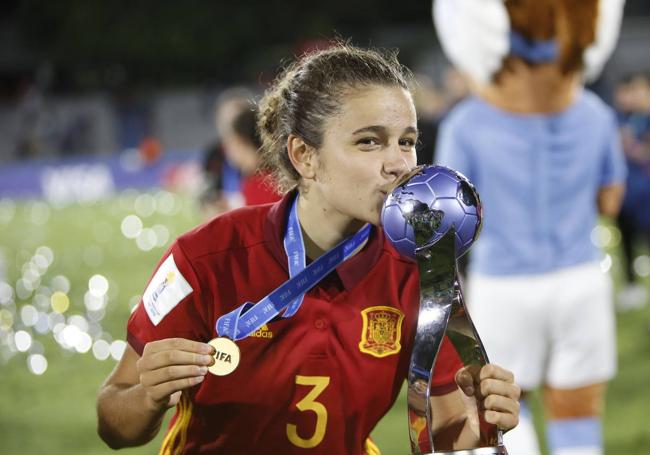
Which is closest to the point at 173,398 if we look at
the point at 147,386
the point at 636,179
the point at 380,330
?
the point at 147,386

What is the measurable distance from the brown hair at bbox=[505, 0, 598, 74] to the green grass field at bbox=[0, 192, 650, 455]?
7.21 ft

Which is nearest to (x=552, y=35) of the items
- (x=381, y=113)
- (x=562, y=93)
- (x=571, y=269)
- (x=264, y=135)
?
(x=562, y=93)

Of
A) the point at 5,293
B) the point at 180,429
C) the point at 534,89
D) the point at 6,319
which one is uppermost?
the point at 5,293

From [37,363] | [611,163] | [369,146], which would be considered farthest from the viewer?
[37,363]

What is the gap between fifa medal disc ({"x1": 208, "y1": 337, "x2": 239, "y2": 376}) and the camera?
2291mm

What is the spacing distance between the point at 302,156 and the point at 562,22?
191 cm

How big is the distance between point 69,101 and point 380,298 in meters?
32.0

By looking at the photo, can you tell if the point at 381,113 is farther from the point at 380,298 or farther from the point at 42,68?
the point at 42,68

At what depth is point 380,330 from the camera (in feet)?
8.43

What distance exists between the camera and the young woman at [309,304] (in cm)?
245

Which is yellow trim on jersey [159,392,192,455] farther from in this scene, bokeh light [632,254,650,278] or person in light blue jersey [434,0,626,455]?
bokeh light [632,254,650,278]

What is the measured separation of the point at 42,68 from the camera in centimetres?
3562

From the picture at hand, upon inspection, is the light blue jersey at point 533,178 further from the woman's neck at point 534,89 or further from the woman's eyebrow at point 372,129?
the woman's eyebrow at point 372,129

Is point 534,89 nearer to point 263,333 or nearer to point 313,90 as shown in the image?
point 313,90
